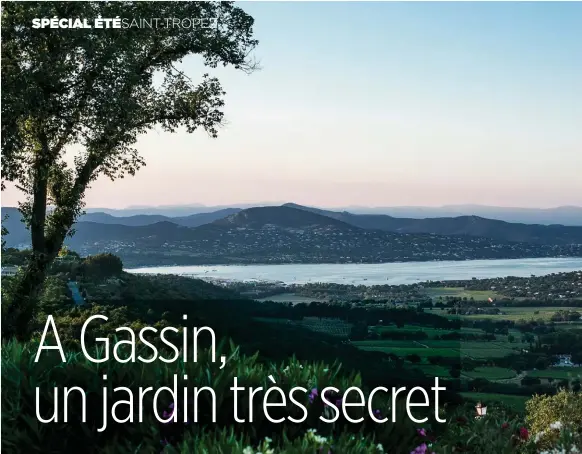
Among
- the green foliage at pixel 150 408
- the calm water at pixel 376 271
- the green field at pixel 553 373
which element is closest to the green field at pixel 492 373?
the green field at pixel 553 373

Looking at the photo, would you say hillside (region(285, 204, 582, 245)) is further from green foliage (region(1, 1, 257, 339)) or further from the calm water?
green foliage (region(1, 1, 257, 339))

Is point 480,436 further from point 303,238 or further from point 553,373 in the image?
point 303,238

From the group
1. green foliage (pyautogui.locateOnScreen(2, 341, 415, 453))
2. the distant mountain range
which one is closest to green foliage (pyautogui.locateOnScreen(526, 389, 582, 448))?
green foliage (pyautogui.locateOnScreen(2, 341, 415, 453))

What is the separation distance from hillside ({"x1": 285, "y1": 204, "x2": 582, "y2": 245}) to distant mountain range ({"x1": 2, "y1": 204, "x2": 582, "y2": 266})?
0.24 feet

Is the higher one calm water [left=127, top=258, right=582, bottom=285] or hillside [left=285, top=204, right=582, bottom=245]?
hillside [left=285, top=204, right=582, bottom=245]

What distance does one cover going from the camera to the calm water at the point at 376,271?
38094mm

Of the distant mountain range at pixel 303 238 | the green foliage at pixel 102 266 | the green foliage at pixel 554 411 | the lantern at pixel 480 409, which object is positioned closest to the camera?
the lantern at pixel 480 409

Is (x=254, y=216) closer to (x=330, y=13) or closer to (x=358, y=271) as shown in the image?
(x=358, y=271)

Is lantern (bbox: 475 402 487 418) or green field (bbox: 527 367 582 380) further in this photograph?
green field (bbox: 527 367 582 380)

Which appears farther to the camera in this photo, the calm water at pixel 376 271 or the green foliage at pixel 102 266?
the calm water at pixel 376 271

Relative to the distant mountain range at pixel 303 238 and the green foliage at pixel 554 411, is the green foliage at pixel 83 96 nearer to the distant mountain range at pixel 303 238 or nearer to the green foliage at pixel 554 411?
the green foliage at pixel 554 411

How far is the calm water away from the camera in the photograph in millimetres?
38094

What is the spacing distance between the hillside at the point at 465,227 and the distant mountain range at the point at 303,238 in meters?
0.07

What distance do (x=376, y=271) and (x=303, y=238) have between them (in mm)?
5066
